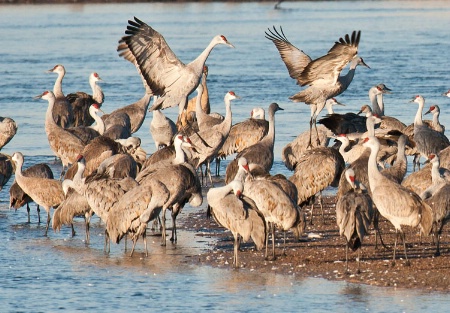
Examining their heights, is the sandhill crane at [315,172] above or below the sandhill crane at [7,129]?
below

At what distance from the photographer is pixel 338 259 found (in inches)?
411

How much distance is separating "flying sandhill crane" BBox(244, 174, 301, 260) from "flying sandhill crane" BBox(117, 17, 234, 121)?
10.6ft

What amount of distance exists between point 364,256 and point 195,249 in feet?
5.93

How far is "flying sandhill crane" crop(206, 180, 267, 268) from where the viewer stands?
1023 cm

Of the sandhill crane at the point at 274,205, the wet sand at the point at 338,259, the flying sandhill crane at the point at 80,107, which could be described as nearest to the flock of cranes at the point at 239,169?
the sandhill crane at the point at 274,205

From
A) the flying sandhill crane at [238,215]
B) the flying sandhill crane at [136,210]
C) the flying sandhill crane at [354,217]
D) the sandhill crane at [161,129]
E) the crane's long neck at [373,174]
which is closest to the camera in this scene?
the flying sandhill crane at [354,217]

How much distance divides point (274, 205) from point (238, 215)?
402 millimetres

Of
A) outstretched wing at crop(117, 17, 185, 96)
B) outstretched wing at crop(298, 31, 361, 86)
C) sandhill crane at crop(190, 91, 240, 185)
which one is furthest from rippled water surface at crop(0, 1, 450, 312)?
outstretched wing at crop(298, 31, 361, 86)

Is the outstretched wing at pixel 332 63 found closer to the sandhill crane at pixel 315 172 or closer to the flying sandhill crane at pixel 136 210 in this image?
the sandhill crane at pixel 315 172

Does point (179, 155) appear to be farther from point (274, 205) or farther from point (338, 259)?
point (338, 259)

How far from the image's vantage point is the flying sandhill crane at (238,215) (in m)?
10.2

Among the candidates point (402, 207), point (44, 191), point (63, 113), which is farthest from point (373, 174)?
point (63, 113)

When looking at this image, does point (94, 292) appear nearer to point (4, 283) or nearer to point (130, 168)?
point (4, 283)

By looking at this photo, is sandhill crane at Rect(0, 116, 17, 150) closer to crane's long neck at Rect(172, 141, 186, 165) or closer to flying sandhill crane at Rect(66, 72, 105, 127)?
flying sandhill crane at Rect(66, 72, 105, 127)
